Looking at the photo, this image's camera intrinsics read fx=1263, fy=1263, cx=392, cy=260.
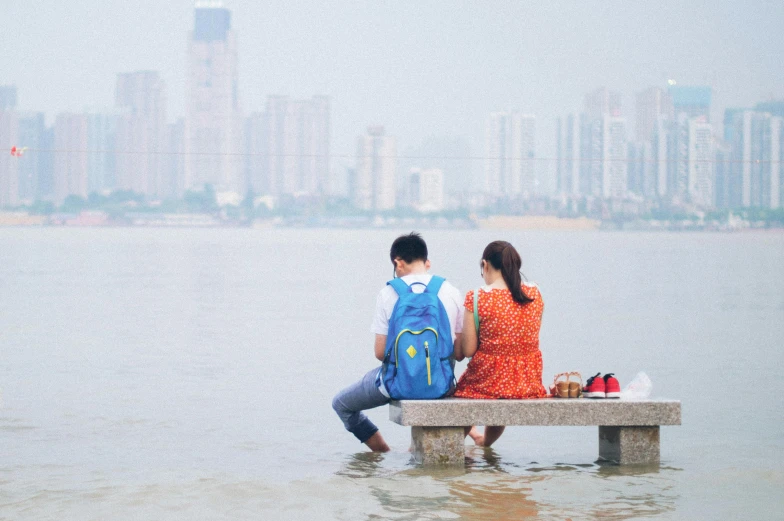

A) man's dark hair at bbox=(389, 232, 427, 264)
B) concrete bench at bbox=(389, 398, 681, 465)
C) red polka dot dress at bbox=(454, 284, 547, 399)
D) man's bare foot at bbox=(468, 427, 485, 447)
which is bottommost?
man's bare foot at bbox=(468, 427, 485, 447)

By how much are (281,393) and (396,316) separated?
5092 millimetres

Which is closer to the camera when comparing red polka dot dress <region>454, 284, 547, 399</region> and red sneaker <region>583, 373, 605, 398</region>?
red polka dot dress <region>454, 284, 547, 399</region>

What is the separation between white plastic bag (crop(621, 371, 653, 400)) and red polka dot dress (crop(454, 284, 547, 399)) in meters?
0.58

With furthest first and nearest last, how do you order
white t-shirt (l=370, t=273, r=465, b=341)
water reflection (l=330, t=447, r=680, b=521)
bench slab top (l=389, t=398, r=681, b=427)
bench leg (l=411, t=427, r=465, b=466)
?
bench leg (l=411, t=427, r=465, b=466) < white t-shirt (l=370, t=273, r=465, b=341) < bench slab top (l=389, t=398, r=681, b=427) < water reflection (l=330, t=447, r=680, b=521)

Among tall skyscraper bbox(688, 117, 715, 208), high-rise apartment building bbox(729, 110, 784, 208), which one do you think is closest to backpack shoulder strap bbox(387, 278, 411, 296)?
tall skyscraper bbox(688, 117, 715, 208)

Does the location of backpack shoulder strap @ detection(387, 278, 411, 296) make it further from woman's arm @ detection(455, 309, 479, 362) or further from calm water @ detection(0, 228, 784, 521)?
calm water @ detection(0, 228, 784, 521)

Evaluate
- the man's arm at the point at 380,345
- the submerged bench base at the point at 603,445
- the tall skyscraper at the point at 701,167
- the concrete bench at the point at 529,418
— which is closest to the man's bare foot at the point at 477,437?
the submerged bench base at the point at 603,445

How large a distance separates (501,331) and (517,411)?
443mm

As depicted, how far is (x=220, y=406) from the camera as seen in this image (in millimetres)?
10555

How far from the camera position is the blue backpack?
6.67 metres

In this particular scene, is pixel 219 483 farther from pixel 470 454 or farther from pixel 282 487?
pixel 470 454

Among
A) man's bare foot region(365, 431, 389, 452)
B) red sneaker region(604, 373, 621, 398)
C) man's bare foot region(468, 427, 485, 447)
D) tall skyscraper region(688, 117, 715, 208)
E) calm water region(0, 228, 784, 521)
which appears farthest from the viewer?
tall skyscraper region(688, 117, 715, 208)

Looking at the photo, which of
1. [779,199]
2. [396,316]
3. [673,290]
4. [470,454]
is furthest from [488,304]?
[779,199]

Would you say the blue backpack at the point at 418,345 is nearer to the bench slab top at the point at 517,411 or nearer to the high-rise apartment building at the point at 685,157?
the bench slab top at the point at 517,411
